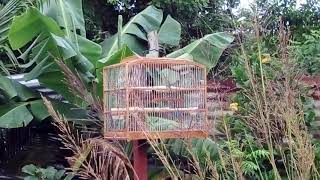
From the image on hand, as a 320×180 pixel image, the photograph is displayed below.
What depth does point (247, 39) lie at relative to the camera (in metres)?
2.47

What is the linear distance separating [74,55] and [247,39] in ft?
6.51

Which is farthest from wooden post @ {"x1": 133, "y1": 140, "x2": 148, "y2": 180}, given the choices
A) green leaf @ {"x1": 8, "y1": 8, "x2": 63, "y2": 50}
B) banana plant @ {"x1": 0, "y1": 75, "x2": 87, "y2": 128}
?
green leaf @ {"x1": 8, "y1": 8, "x2": 63, "y2": 50}

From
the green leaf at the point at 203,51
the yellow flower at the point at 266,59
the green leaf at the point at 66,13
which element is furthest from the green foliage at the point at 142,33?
the yellow flower at the point at 266,59

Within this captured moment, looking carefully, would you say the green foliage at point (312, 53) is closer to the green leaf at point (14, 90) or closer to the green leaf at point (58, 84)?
the green leaf at point (58, 84)

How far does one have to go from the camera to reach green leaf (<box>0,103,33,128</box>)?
435 cm

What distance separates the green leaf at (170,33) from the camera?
17.3 feet

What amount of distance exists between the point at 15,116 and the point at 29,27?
74 cm

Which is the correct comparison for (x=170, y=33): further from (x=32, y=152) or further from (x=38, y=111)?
(x=32, y=152)

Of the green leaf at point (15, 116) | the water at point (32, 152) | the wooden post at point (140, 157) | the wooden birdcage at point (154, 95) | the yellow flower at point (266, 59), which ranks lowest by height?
the water at point (32, 152)

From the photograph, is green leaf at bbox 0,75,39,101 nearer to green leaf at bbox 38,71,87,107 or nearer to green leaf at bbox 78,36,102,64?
green leaf at bbox 38,71,87,107

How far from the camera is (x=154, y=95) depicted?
340 centimetres

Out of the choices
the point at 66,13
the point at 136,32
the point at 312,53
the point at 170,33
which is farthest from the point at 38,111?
the point at 312,53

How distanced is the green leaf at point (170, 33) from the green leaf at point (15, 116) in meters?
1.52

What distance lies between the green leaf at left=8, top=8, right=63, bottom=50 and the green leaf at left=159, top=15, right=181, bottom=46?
1211 millimetres
